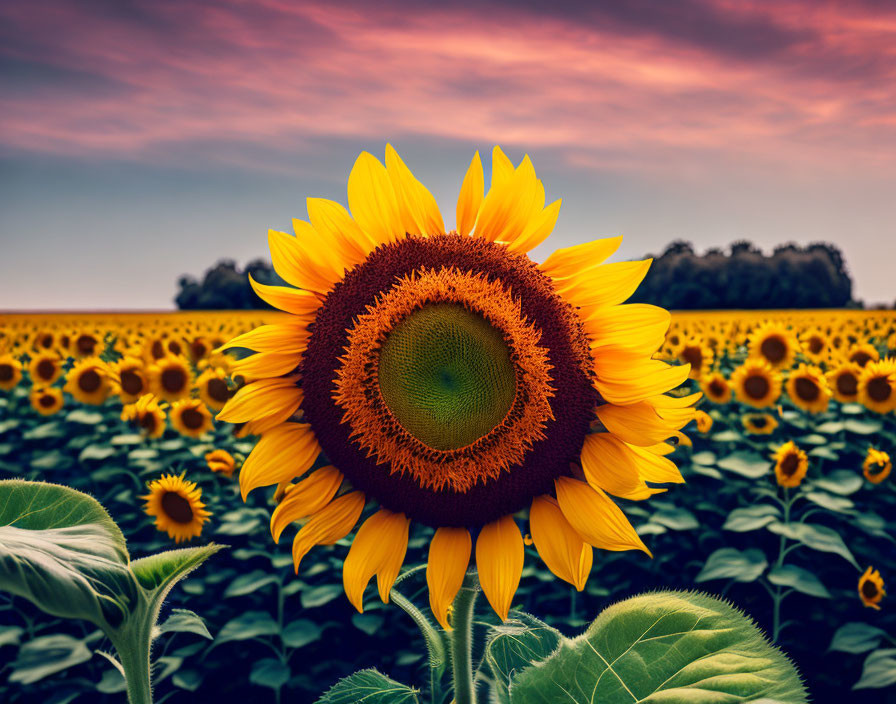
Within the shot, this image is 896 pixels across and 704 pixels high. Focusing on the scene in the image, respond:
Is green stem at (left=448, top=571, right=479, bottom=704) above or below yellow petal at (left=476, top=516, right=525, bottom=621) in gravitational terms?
below

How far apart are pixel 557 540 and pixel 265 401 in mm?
617

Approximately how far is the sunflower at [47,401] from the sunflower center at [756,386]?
728cm

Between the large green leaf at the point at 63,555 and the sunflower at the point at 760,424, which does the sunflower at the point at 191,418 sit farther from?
the large green leaf at the point at 63,555

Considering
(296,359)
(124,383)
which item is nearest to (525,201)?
(296,359)

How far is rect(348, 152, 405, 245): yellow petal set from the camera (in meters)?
1.40

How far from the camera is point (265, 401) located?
141cm

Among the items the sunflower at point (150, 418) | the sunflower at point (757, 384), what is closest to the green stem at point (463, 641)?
the sunflower at point (150, 418)

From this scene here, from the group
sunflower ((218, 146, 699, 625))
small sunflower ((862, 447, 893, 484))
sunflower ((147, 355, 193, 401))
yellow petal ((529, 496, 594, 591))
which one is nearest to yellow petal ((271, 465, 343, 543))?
sunflower ((218, 146, 699, 625))

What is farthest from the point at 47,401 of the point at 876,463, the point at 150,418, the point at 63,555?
the point at 876,463

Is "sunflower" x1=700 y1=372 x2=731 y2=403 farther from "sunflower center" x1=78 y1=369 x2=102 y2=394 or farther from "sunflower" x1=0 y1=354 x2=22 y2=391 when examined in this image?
"sunflower" x1=0 y1=354 x2=22 y2=391

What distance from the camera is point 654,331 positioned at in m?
1.26

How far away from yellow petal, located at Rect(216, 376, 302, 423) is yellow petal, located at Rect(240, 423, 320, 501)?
0.03 m

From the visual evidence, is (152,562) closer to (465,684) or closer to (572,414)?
(465,684)

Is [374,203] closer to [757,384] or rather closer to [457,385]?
[457,385]
